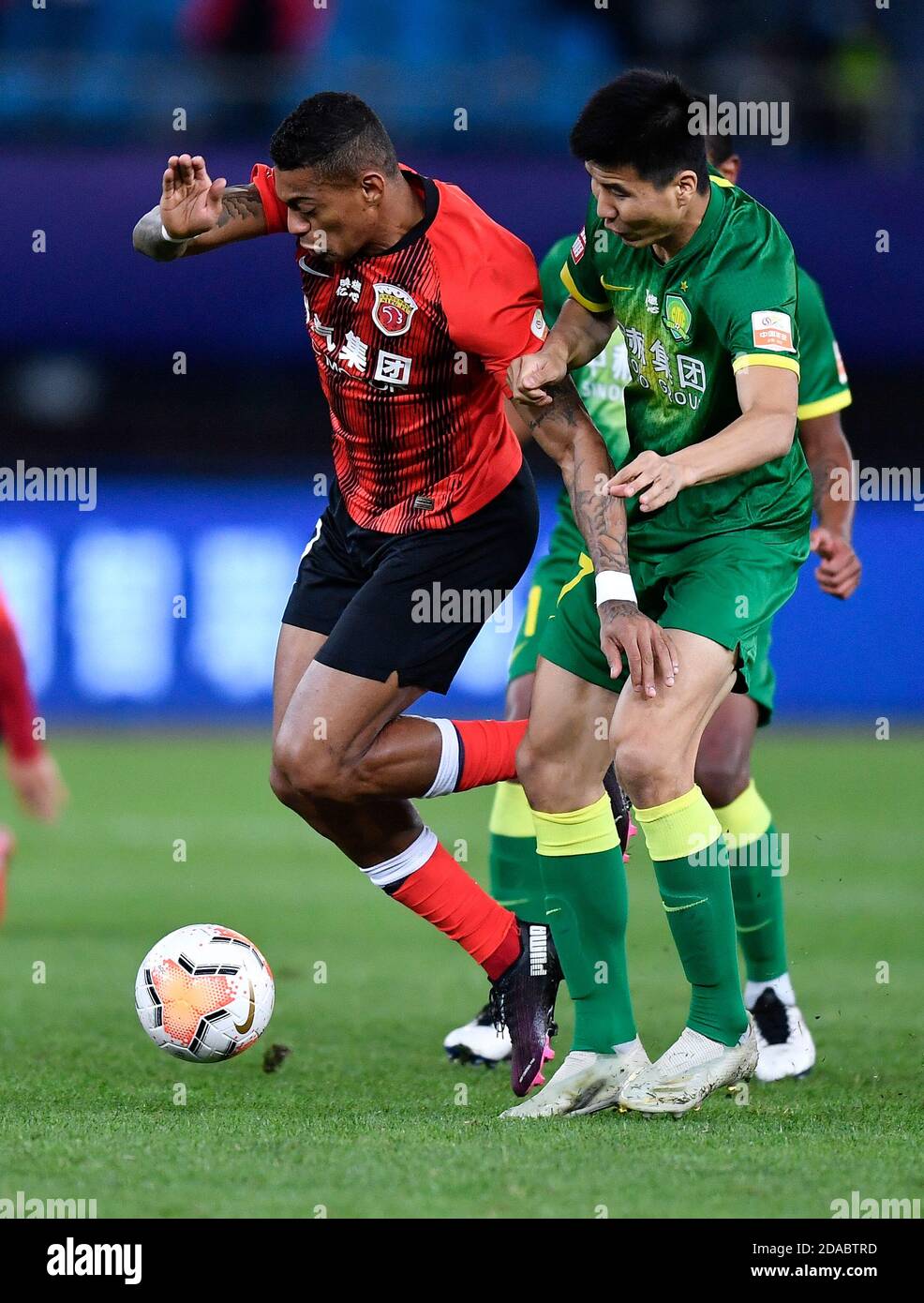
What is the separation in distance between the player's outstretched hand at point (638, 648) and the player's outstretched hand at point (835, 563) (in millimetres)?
1249

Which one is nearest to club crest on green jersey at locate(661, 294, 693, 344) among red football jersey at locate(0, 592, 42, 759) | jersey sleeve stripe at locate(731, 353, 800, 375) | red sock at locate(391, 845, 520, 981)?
jersey sleeve stripe at locate(731, 353, 800, 375)

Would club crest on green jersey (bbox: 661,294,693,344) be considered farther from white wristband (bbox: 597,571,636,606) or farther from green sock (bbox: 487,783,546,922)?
green sock (bbox: 487,783,546,922)

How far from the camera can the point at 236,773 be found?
461 inches

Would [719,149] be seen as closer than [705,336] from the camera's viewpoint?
No

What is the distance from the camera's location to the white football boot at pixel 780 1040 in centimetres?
486

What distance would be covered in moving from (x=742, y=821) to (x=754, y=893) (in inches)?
8.2

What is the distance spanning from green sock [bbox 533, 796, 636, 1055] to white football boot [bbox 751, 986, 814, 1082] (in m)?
0.62

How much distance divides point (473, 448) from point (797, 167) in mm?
10698

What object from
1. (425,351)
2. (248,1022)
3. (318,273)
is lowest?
(248,1022)

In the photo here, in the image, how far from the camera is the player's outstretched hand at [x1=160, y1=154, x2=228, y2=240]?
14.7 feet

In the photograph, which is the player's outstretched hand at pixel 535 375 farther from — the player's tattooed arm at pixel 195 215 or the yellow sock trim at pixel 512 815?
the yellow sock trim at pixel 512 815

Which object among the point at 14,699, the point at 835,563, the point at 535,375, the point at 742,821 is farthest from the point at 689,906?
the point at 14,699

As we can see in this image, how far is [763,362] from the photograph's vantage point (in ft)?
13.4

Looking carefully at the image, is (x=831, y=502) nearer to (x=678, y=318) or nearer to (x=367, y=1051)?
(x=678, y=318)
